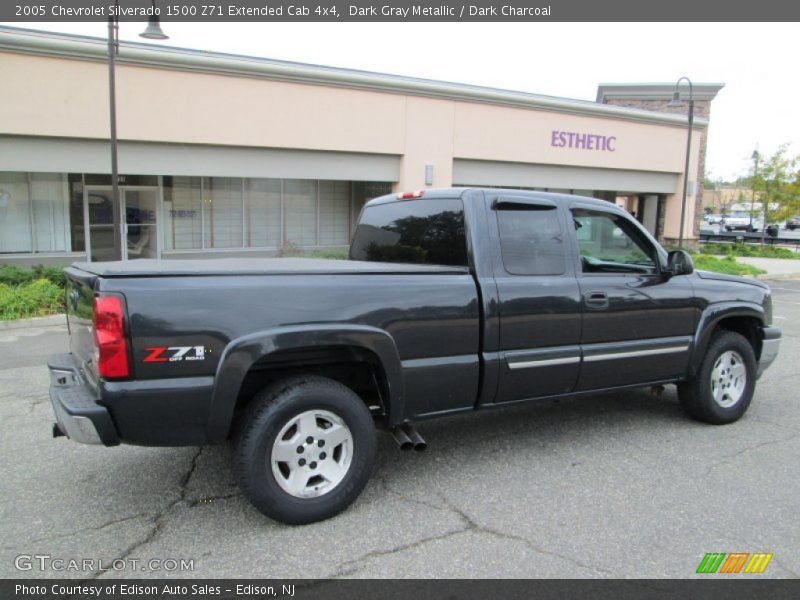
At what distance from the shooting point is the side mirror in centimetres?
493

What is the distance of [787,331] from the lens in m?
10.5

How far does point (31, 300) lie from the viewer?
10727mm

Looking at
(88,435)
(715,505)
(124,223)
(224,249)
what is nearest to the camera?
(88,435)

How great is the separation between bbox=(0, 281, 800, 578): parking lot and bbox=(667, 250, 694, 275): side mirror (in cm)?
133

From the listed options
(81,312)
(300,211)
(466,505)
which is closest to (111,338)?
(81,312)

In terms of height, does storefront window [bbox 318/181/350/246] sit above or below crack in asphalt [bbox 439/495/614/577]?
above

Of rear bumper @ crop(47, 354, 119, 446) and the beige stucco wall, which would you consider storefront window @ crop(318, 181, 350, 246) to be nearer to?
the beige stucco wall

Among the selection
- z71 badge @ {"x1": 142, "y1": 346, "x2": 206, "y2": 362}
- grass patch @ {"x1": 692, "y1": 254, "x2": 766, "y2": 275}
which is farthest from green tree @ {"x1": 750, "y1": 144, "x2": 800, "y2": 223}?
z71 badge @ {"x1": 142, "y1": 346, "x2": 206, "y2": 362}

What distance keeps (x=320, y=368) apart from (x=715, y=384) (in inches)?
137

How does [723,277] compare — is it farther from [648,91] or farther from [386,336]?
[648,91]

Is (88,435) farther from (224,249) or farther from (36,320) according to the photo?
(224,249)

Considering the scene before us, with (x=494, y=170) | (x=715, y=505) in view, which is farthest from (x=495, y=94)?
(x=715, y=505)

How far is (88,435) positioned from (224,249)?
15.8m

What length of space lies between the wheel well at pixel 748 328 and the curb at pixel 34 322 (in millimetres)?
9768
